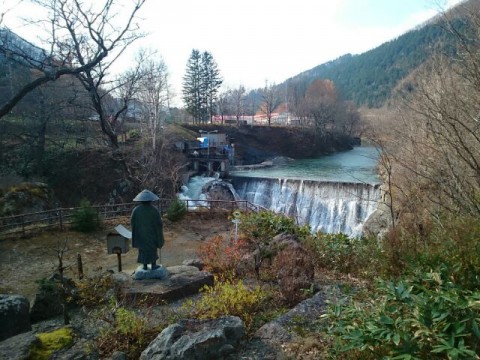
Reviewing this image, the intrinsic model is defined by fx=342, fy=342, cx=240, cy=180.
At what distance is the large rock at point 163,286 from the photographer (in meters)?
6.05

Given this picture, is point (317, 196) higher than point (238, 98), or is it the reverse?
point (238, 98)

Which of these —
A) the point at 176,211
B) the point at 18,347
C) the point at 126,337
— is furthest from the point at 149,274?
the point at 176,211

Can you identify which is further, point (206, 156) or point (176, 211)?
point (206, 156)

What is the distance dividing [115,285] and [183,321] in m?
2.63

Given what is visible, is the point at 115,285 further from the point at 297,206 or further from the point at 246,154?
the point at 246,154

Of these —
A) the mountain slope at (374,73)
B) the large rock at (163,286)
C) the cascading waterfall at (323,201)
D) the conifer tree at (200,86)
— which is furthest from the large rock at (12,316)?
the mountain slope at (374,73)

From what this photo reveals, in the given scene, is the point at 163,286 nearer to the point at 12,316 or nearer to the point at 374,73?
the point at 12,316

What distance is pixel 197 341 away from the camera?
12.3 ft

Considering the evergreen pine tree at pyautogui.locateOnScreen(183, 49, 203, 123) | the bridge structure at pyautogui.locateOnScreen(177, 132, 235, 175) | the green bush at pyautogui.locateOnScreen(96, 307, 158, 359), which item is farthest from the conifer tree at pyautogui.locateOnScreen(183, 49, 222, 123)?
the green bush at pyautogui.locateOnScreen(96, 307, 158, 359)

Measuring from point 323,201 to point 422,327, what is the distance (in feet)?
66.1

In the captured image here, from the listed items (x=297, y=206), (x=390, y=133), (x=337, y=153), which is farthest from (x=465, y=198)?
(x=337, y=153)

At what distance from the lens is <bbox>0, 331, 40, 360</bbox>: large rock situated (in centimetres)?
379

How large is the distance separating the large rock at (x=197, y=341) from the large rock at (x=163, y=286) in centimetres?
195

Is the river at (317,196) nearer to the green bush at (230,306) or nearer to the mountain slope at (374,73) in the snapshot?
the green bush at (230,306)
